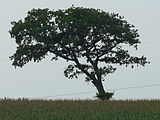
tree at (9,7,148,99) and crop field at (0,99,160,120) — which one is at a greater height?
tree at (9,7,148,99)

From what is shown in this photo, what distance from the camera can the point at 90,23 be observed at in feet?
160

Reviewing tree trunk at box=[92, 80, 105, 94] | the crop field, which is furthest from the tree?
the crop field

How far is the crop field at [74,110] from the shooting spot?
68.2 feet

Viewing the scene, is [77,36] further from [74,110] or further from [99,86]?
[74,110]

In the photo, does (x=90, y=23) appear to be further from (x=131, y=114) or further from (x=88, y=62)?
(x=131, y=114)

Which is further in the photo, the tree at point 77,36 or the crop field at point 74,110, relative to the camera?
the tree at point 77,36

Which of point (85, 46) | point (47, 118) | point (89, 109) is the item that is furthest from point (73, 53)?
point (47, 118)

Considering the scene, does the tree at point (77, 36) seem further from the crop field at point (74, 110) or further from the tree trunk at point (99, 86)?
the crop field at point (74, 110)

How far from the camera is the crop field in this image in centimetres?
2078

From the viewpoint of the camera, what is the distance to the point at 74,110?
23172 millimetres

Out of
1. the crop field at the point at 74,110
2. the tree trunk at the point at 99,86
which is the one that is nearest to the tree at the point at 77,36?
the tree trunk at the point at 99,86

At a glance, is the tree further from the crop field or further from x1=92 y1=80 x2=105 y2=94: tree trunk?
the crop field

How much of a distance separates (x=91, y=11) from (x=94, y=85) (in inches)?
299

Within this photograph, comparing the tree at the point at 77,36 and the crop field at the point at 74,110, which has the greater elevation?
the tree at the point at 77,36
